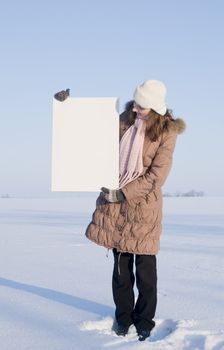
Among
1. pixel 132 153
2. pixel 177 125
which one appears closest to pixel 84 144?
pixel 132 153

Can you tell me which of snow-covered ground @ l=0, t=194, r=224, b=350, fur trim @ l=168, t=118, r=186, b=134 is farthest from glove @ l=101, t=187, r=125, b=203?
snow-covered ground @ l=0, t=194, r=224, b=350

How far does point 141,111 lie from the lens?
286cm

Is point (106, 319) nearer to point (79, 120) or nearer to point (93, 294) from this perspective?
point (93, 294)

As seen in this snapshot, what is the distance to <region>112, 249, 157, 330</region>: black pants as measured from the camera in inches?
117

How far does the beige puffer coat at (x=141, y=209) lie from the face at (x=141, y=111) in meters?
0.10

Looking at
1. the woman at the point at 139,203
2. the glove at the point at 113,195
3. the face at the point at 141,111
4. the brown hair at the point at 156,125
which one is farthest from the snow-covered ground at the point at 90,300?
the face at the point at 141,111

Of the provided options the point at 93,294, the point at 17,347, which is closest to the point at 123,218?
the point at 17,347

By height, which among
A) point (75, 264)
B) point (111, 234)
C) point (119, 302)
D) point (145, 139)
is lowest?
point (75, 264)

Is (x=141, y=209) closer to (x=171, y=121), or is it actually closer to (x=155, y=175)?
(x=155, y=175)

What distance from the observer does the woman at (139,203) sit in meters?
2.82

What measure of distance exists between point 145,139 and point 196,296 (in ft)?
5.18

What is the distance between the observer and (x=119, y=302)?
303cm

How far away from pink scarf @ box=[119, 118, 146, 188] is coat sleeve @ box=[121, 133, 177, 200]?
43 millimetres

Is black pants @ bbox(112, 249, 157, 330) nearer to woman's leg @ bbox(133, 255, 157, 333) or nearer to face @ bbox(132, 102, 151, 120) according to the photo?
woman's leg @ bbox(133, 255, 157, 333)
